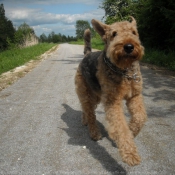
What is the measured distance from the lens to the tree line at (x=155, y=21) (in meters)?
9.63

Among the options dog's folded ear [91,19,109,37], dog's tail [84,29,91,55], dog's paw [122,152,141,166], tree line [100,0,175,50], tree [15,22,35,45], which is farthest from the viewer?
tree [15,22,35,45]

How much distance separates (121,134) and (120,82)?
0.70 metres

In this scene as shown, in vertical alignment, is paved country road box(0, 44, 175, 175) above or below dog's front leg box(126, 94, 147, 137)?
below

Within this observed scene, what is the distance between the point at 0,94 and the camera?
20.9 ft

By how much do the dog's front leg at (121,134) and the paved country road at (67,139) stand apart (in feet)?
1.20

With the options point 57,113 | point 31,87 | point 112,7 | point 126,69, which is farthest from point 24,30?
point 126,69

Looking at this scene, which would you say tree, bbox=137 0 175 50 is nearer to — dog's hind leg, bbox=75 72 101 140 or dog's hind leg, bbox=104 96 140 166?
dog's hind leg, bbox=75 72 101 140

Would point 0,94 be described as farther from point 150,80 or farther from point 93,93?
point 150,80

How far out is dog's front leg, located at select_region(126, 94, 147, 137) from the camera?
9.27ft

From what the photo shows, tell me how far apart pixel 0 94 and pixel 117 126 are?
4.73 meters

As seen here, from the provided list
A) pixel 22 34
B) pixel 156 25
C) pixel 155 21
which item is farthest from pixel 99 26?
pixel 22 34

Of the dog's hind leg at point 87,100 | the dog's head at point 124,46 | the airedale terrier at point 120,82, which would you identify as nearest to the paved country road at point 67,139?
the dog's hind leg at point 87,100

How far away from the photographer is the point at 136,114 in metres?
2.86

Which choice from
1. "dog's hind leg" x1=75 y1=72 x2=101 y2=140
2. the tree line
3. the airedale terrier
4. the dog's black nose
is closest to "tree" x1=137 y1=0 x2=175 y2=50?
the tree line
